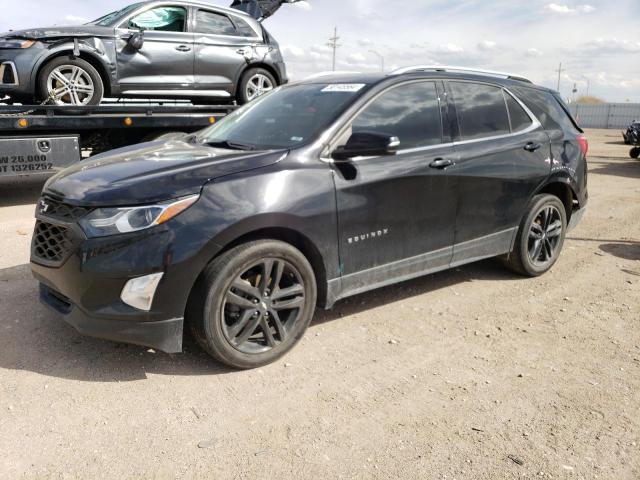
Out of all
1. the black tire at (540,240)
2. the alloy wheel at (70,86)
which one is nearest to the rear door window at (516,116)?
the black tire at (540,240)

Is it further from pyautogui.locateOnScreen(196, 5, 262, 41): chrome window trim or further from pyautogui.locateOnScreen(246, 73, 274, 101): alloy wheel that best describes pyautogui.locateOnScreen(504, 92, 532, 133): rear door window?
pyautogui.locateOnScreen(196, 5, 262, 41): chrome window trim

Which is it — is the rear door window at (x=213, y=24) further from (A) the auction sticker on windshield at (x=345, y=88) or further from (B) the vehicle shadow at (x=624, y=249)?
(B) the vehicle shadow at (x=624, y=249)

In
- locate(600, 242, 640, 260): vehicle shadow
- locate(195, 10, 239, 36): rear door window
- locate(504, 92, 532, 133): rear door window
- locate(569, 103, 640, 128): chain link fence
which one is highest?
locate(195, 10, 239, 36): rear door window

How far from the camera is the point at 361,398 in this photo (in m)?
3.00

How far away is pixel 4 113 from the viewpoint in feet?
23.0

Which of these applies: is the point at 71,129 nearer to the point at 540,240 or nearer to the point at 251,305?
the point at 251,305

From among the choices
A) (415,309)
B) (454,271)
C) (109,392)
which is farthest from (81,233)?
(454,271)

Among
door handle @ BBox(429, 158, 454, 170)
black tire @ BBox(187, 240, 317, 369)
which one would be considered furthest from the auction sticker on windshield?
black tire @ BBox(187, 240, 317, 369)

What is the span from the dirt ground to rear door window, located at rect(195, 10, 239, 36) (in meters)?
5.36

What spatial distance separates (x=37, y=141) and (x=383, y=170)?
5.55 m

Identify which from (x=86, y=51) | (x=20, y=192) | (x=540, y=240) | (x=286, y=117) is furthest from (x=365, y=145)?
(x=20, y=192)

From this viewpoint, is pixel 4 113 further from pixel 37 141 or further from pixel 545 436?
pixel 545 436

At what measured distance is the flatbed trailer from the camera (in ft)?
23.2

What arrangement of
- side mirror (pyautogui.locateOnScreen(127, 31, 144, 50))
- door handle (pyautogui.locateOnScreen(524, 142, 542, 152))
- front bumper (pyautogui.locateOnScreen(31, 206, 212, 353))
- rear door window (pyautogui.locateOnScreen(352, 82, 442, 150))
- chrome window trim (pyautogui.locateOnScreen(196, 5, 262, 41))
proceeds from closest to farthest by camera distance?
front bumper (pyautogui.locateOnScreen(31, 206, 212, 353)) < rear door window (pyautogui.locateOnScreen(352, 82, 442, 150)) < door handle (pyautogui.locateOnScreen(524, 142, 542, 152)) < side mirror (pyautogui.locateOnScreen(127, 31, 144, 50)) < chrome window trim (pyautogui.locateOnScreen(196, 5, 262, 41))
